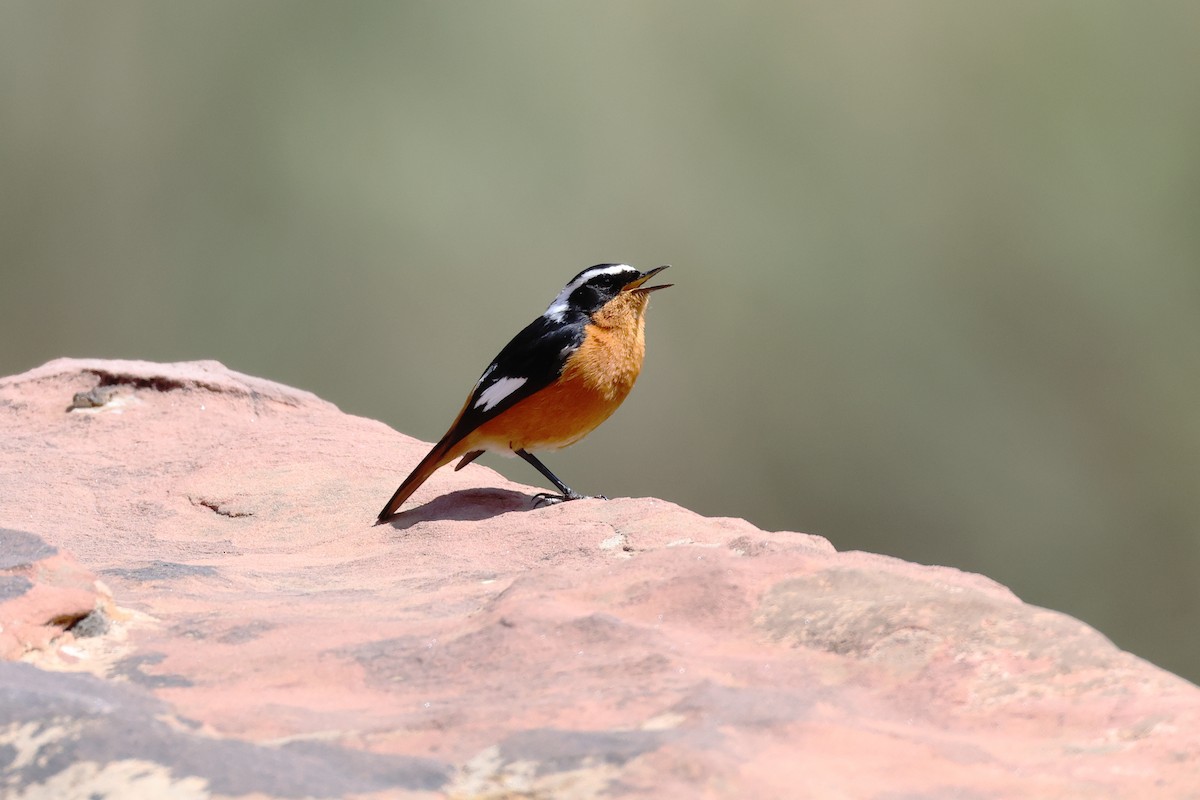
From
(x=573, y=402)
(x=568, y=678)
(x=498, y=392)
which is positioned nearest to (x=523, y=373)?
(x=498, y=392)

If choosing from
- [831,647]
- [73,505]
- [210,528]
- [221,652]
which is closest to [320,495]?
Answer: [210,528]

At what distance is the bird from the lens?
4.82m

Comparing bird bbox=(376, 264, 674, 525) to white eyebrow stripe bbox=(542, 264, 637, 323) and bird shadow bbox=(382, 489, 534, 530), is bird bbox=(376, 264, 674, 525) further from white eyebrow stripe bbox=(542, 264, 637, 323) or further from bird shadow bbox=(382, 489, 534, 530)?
bird shadow bbox=(382, 489, 534, 530)

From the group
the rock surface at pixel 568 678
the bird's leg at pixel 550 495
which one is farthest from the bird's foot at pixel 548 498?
the rock surface at pixel 568 678

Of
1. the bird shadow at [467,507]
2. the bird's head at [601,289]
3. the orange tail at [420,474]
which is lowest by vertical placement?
the bird shadow at [467,507]

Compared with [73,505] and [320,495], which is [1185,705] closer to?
[320,495]

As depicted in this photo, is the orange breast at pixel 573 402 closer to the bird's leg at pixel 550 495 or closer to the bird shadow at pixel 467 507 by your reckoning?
the bird's leg at pixel 550 495

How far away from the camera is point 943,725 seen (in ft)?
7.00

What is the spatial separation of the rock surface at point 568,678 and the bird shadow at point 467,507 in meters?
0.47

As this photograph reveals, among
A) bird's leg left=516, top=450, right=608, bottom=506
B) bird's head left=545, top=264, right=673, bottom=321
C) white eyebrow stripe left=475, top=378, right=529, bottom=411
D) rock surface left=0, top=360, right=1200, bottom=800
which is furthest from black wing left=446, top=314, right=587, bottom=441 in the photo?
rock surface left=0, top=360, right=1200, bottom=800

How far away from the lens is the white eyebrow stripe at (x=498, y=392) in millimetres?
4844

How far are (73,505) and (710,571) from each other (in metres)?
2.55

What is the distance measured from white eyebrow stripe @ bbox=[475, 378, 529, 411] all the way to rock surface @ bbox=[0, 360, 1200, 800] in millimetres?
1144

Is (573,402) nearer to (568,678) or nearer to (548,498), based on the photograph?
(548,498)
